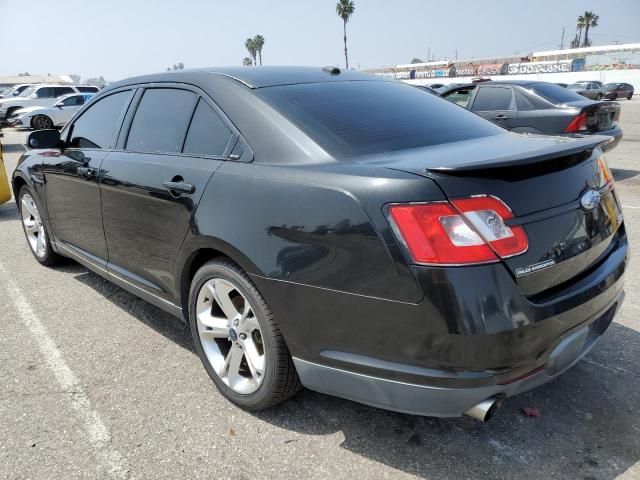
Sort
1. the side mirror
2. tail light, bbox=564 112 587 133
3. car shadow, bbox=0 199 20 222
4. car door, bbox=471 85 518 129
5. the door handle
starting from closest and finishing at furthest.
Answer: the door handle → the side mirror → car shadow, bbox=0 199 20 222 → tail light, bbox=564 112 587 133 → car door, bbox=471 85 518 129

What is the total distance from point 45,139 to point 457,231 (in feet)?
11.4

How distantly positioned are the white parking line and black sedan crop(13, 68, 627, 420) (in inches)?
23.2

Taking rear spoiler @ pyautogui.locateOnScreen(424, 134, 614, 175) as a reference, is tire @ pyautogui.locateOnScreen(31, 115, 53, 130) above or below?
below

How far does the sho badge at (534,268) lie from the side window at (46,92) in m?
27.1

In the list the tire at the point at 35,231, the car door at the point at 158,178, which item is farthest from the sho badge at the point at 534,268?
the tire at the point at 35,231

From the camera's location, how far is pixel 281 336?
7.57 feet

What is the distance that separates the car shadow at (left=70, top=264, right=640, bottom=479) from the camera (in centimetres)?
218

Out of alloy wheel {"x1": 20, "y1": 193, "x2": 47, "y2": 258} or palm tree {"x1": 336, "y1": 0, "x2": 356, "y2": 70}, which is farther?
palm tree {"x1": 336, "y1": 0, "x2": 356, "y2": 70}

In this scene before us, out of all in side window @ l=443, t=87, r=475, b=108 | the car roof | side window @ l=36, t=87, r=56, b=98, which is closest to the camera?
the car roof

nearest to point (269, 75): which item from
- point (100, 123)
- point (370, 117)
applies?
point (370, 117)

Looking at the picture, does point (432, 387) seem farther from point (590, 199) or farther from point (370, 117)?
point (370, 117)

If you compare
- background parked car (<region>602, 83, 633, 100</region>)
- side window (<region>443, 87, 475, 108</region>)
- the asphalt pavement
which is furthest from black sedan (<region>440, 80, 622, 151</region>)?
background parked car (<region>602, 83, 633, 100</region>)

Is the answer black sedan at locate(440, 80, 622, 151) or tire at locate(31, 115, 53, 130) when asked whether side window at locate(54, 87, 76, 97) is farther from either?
black sedan at locate(440, 80, 622, 151)

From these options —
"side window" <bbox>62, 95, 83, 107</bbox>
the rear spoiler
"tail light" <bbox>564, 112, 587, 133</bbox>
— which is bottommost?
"side window" <bbox>62, 95, 83, 107</bbox>
